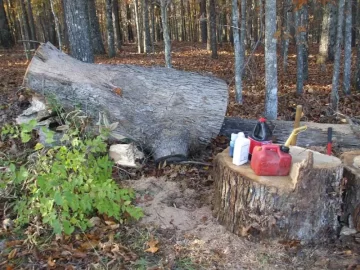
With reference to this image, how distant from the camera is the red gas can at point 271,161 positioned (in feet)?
10.8

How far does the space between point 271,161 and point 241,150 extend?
34 centimetres

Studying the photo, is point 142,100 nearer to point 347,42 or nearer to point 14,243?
point 14,243

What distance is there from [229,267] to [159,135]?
7.54ft

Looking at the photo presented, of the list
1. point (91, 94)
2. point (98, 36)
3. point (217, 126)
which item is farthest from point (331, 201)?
point (98, 36)

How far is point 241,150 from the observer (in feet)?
11.5

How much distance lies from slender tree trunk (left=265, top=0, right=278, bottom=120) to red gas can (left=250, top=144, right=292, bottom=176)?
9.27 feet

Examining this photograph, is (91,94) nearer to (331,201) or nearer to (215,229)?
(215,229)

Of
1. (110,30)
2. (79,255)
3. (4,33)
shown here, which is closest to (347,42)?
(79,255)

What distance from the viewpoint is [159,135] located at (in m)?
4.93

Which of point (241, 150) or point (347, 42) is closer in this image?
point (241, 150)

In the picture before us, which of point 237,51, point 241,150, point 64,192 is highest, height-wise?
point 237,51

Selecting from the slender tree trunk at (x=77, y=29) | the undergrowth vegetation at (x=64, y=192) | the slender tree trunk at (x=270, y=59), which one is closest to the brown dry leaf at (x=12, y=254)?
the undergrowth vegetation at (x=64, y=192)

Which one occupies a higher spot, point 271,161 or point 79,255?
point 271,161

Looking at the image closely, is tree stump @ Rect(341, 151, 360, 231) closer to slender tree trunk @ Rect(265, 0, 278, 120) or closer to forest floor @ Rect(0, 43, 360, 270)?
forest floor @ Rect(0, 43, 360, 270)
